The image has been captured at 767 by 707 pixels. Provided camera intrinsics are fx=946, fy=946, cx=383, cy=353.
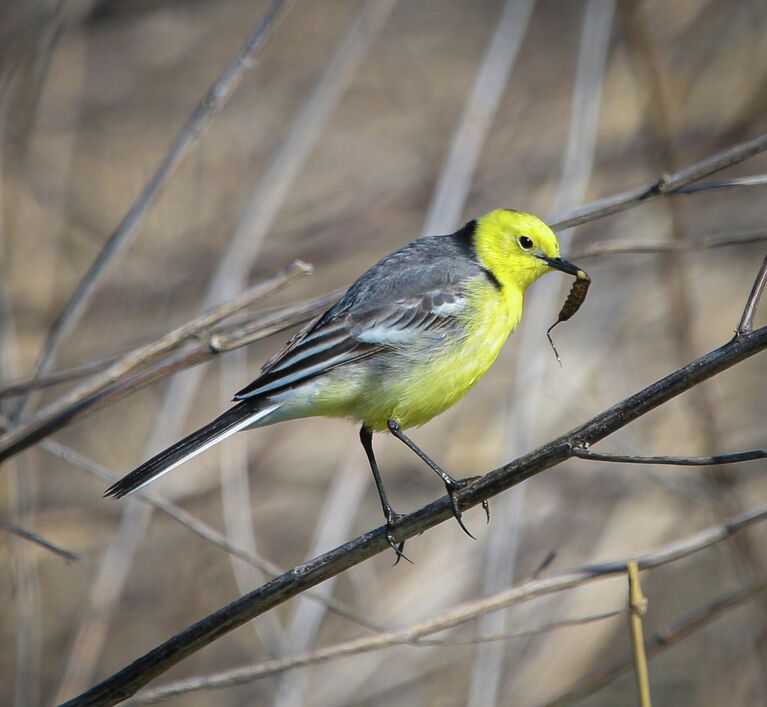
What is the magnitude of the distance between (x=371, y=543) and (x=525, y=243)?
1508 millimetres

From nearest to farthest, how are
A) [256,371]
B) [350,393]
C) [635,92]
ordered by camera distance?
[350,393], [635,92], [256,371]

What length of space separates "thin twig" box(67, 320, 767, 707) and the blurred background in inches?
50.0

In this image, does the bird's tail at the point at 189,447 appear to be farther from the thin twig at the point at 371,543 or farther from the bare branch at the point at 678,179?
the bare branch at the point at 678,179

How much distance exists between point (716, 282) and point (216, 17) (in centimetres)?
391

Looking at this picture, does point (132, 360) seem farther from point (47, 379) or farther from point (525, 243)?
point (525, 243)

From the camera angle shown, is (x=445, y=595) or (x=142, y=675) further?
(x=445, y=595)

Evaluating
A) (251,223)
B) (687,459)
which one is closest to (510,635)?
(687,459)

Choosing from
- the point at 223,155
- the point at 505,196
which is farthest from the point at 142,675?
the point at 223,155

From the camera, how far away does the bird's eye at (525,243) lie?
314 cm

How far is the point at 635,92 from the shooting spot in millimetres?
5113

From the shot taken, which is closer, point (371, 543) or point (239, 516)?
point (371, 543)

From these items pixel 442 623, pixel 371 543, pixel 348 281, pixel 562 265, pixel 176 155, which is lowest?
pixel 442 623

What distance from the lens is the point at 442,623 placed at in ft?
7.03

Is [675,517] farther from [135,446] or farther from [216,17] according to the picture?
[216,17]
